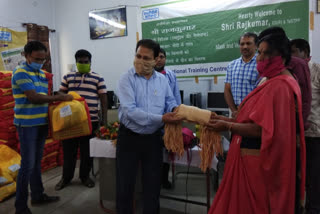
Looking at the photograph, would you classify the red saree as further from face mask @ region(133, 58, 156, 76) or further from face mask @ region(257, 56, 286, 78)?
face mask @ region(133, 58, 156, 76)

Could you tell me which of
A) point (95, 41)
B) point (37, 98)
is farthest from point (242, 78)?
point (95, 41)

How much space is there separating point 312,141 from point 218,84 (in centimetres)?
221

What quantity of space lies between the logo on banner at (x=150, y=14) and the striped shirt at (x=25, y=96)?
2.57 m

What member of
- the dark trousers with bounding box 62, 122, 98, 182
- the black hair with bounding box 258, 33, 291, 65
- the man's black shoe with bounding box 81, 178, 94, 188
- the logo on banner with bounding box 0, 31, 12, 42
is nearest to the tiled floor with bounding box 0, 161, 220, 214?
the man's black shoe with bounding box 81, 178, 94, 188

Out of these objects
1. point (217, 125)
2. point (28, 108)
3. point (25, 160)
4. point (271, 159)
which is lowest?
point (25, 160)

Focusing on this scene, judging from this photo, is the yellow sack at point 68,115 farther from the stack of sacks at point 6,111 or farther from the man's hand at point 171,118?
the stack of sacks at point 6,111

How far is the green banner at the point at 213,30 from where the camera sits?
3.47 meters

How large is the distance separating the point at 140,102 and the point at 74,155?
1799mm

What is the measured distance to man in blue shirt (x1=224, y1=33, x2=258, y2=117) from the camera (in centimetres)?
251

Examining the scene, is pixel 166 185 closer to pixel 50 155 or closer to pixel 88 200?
pixel 88 200

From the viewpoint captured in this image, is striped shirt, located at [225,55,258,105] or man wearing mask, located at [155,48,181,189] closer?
striped shirt, located at [225,55,258,105]

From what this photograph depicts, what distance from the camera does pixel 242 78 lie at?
8.42ft

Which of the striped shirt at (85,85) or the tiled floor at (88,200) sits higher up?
the striped shirt at (85,85)

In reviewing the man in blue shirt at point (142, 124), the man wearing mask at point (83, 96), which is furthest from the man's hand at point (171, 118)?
the man wearing mask at point (83, 96)
